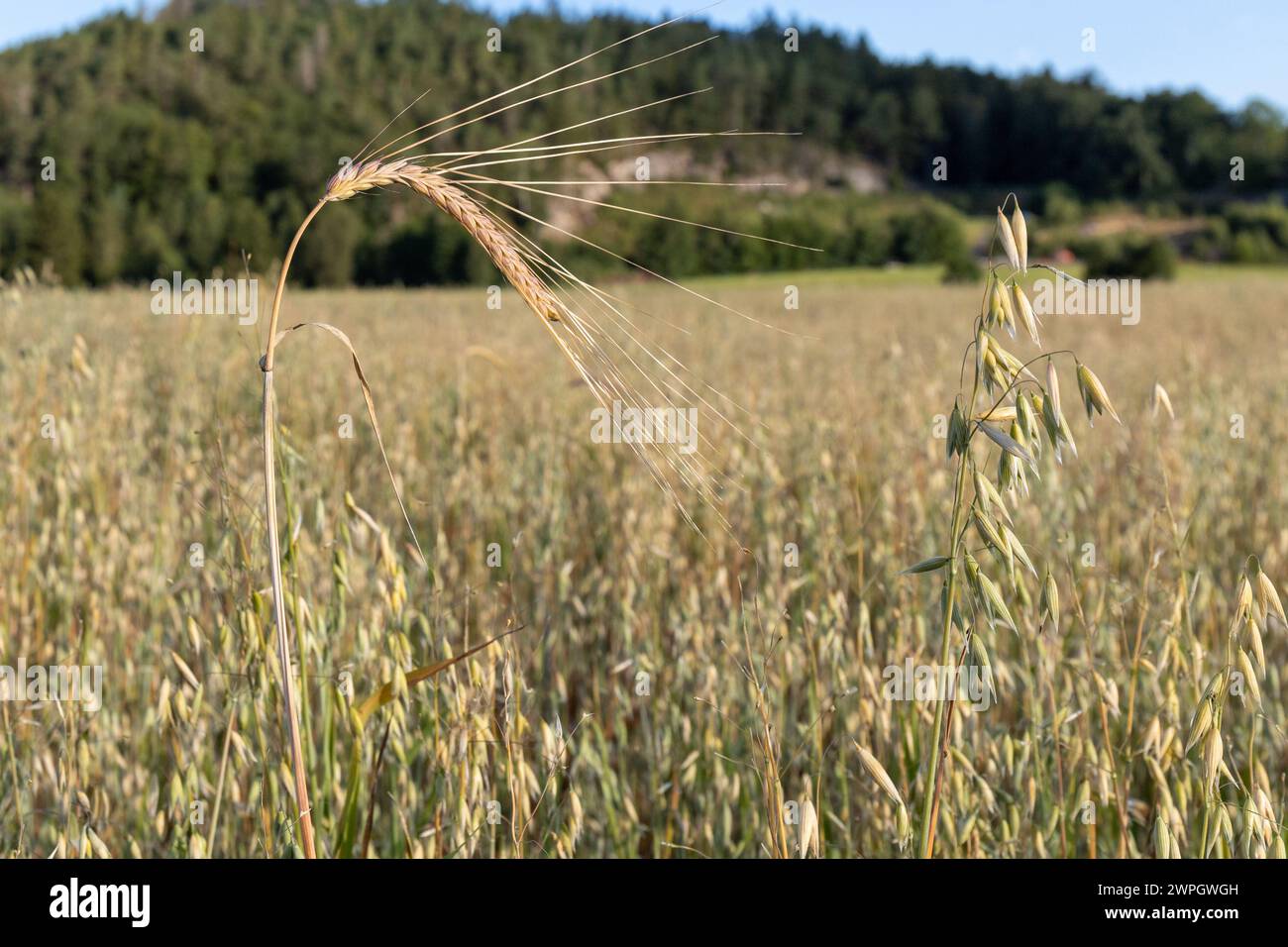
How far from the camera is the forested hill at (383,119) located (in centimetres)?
5228

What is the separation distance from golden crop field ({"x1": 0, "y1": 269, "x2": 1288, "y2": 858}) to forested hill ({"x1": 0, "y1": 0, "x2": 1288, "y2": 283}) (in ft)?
140

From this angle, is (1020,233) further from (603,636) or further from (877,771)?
(603,636)

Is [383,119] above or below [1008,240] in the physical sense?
above

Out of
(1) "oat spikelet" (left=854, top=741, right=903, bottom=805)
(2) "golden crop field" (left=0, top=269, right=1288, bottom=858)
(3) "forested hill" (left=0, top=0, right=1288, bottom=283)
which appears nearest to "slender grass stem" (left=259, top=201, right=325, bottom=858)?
(2) "golden crop field" (left=0, top=269, right=1288, bottom=858)

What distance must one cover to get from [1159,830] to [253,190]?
6323cm

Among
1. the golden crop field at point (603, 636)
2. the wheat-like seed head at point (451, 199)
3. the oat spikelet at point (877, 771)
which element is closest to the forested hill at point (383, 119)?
the golden crop field at point (603, 636)

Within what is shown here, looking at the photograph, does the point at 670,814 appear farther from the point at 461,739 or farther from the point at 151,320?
the point at 151,320

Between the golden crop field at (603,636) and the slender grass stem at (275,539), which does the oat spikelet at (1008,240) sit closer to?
the golden crop field at (603,636)

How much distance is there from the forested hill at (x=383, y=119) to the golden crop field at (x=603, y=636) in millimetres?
42766

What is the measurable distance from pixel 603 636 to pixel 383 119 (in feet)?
241

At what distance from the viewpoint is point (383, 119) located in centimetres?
6881

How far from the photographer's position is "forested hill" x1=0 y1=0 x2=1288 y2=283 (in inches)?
2058

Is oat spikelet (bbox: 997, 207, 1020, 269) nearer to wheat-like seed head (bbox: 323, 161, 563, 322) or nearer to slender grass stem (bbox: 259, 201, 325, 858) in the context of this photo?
wheat-like seed head (bbox: 323, 161, 563, 322)

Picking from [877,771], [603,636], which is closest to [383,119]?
[603,636]
